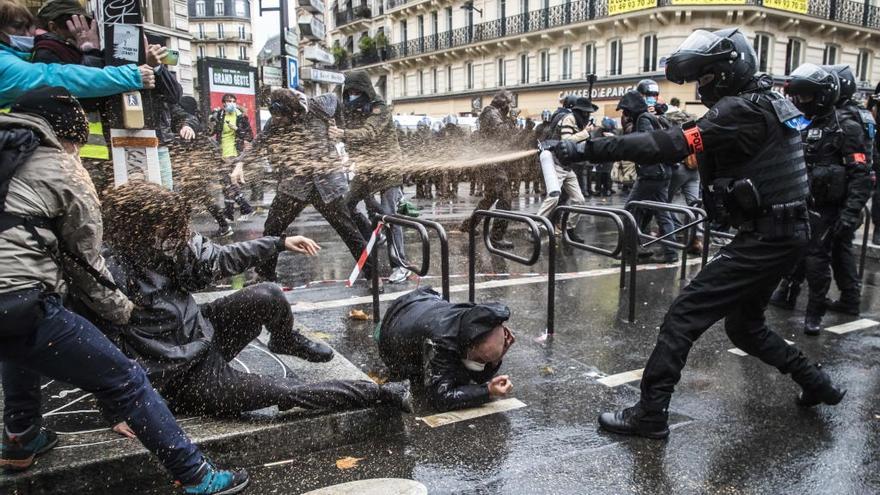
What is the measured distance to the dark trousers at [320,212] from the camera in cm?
635

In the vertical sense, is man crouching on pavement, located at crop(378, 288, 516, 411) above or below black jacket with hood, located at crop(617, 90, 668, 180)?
below

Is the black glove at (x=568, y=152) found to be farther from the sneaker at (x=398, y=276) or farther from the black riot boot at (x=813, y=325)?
the sneaker at (x=398, y=276)

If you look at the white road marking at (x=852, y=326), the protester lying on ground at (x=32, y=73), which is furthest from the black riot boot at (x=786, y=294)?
the protester lying on ground at (x=32, y=73)

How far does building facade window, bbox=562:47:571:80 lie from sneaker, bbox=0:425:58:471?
3531 centimetres

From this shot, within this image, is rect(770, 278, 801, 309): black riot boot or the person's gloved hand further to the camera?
rect(770, 278, 801, 309): black riot boot

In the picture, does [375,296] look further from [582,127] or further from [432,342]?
[582,127]

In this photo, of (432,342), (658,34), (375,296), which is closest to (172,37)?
(658,34)

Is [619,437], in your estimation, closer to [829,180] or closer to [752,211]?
[752,211]

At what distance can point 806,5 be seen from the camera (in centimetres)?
3130

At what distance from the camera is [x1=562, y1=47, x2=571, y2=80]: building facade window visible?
117ft

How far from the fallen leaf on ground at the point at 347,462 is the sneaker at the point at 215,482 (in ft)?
1.47

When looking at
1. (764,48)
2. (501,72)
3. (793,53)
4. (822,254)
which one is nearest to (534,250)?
(822,254)

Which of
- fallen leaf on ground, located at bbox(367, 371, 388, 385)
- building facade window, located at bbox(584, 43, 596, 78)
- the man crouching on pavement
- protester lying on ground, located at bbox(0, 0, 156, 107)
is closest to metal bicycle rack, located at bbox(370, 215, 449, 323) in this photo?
fallen leaf on ground, located at bbox(367, 371, 388, 385)

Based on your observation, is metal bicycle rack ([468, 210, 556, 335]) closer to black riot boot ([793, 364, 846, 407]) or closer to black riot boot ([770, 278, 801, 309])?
black riot boot ([793, 364, 846, 407])
